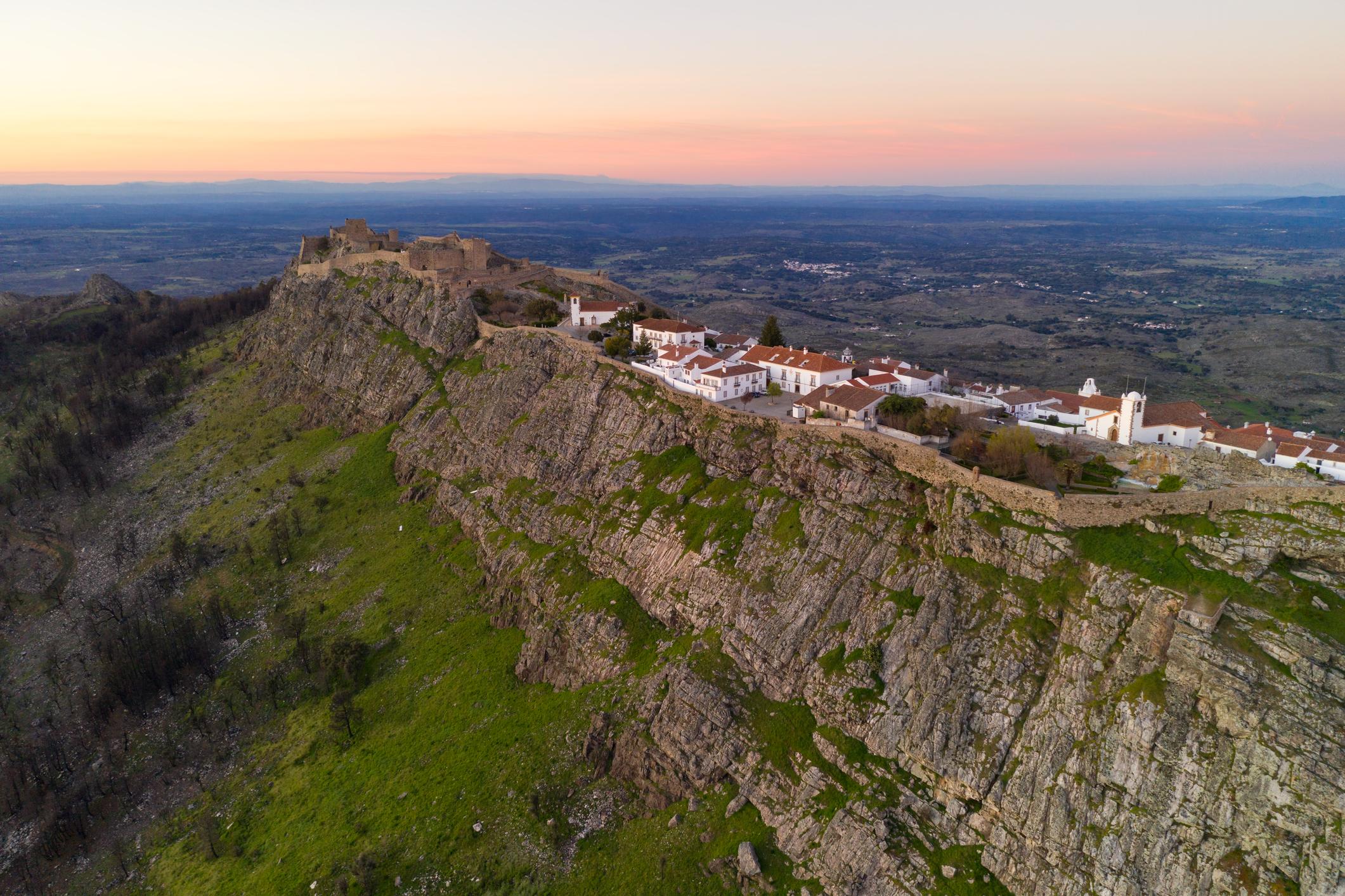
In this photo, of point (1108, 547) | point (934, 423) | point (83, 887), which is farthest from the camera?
point (934, 423)

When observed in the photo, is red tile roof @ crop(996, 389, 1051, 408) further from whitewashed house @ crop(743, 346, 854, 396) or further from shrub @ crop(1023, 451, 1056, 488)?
shrub @ crop(1023, 451, 1056, 488)

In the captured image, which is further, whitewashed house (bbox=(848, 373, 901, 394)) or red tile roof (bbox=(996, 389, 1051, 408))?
whitewashed house (bbox=(848, 373, 901, 394))

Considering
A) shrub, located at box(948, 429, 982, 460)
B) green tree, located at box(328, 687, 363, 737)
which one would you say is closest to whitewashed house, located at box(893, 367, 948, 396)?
shrub, located at box(948, 429, 982, 460)

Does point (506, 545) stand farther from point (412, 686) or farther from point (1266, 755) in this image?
point (1266, 755)

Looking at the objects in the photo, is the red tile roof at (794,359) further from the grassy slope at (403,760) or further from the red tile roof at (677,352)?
the grassy slope at (403,760)

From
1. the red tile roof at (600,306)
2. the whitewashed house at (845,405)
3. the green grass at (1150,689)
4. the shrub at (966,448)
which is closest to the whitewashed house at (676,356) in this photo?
the whitewashed house at (845,405)

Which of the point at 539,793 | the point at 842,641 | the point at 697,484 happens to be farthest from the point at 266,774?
the point at 842,641
